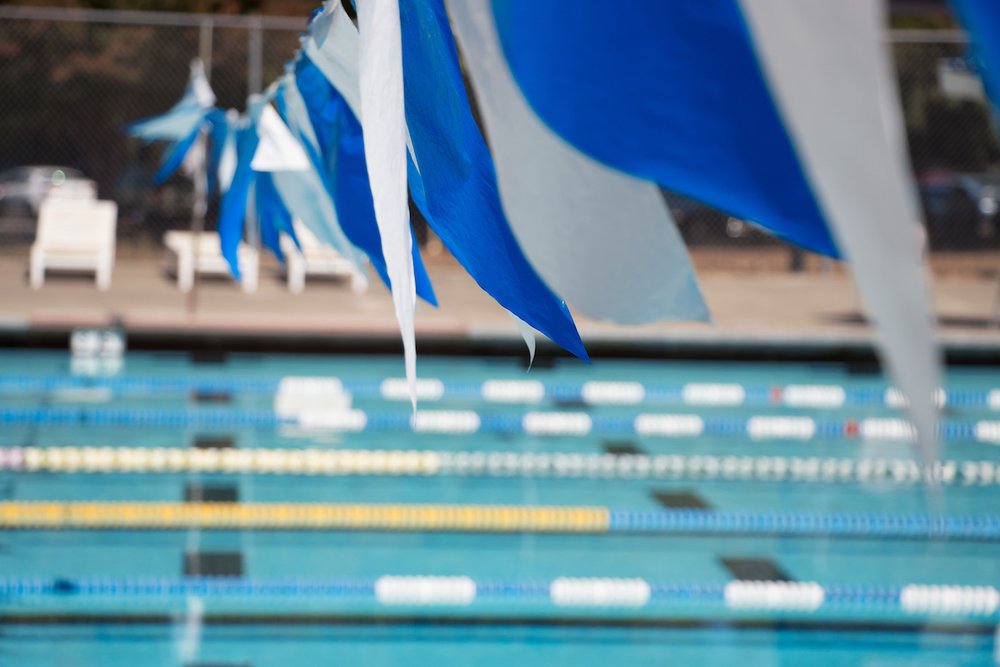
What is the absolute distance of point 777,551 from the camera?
17.7ft

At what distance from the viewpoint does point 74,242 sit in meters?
11.6

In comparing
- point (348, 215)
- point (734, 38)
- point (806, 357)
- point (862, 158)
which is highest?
point (806, 357)

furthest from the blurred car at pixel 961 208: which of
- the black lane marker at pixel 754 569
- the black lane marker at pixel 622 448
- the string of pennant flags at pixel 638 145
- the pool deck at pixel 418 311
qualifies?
the string of pennant flags at pixel 638 145

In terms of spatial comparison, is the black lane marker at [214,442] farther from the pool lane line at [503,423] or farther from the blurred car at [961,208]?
the blurred car at [961,208]

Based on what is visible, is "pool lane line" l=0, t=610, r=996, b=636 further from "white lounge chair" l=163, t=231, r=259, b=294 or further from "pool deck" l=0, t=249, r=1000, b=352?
"white lounge chair" l=163, t=231, r=259, b=294

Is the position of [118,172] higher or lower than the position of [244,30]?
lower

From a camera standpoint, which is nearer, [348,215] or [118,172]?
[348,215]

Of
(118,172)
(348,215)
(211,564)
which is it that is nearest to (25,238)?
(118,172)

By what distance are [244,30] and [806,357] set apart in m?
7.81

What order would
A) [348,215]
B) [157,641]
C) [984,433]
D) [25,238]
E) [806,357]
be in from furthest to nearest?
[25,238] < [806,357] < [984,433] < [157,641] < [348,215]

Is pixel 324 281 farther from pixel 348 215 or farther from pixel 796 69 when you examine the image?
pixel 796 69

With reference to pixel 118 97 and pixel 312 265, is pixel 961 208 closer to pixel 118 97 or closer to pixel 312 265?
pixel 312 265

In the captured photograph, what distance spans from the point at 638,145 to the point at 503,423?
6389 millimetres

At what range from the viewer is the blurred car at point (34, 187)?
57.7ft
